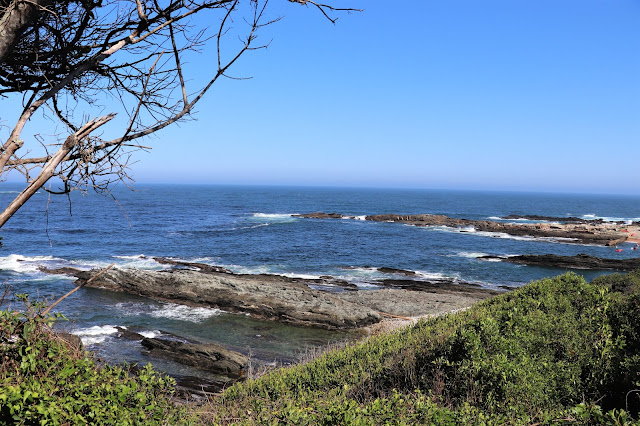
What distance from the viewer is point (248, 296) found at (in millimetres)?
24750

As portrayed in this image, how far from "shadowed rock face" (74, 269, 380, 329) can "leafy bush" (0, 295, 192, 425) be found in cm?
1866

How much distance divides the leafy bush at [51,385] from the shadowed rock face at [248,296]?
1866 centimetres

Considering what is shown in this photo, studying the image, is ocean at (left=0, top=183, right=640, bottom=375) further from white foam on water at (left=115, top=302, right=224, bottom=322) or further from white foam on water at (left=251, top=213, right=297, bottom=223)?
white foam on water at (left=251, top=213, right=297, bottom=223)

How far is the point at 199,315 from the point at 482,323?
18.7 metres

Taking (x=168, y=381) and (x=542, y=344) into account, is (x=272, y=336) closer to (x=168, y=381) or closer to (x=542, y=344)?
(x=542, y=344)

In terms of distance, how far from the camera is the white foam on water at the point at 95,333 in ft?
61.1

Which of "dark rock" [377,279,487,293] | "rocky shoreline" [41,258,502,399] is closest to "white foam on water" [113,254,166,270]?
"rocky shoreline" [41,258,502,399]

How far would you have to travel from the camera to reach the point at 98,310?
2353 centimetres

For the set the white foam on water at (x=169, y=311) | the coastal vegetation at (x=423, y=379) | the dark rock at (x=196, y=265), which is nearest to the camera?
the coastal vegetation at (x=423, y=379)

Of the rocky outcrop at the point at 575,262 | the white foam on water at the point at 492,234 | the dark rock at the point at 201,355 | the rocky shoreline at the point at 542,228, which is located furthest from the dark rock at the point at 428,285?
the rocky shoreline at the point at 542,228

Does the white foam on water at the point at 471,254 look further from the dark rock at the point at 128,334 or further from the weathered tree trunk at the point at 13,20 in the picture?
the weathered tree trunk at the point at 13,20

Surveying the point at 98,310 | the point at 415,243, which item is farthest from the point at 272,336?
the point at 415,243

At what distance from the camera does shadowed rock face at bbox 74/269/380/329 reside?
22.9m

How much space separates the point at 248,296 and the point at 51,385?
21238mm
